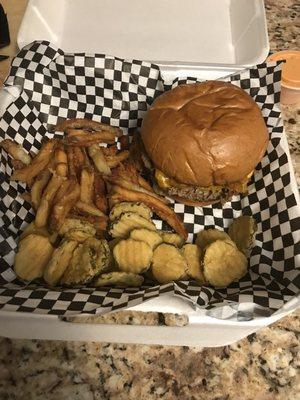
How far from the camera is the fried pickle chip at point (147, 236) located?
1.38 metres

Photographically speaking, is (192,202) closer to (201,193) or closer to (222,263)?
(201,193)

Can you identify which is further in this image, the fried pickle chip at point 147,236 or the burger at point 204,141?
the burger at point 204,141

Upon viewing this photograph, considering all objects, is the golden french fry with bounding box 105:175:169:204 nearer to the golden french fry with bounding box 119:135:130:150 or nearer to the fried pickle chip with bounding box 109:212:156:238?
the fried pickle chip with bounding box 109:212:156:238

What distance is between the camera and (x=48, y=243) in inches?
56.4

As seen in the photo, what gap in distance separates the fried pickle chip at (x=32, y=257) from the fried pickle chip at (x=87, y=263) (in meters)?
0.12

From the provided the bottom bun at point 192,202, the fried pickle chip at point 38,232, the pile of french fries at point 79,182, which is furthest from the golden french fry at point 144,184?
the fried pickle chip at point 38,232

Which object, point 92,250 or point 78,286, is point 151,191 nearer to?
point 92,250

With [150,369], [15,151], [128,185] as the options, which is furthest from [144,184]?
[150,369]

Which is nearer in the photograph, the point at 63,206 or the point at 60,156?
the point at 63,206

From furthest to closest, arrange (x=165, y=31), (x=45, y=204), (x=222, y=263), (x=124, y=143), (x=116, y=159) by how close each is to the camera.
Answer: (x=165, y=31)
(x=124, y=143)
(x=116, y=159)
(x=45, y=204)
(x=222, y=263)

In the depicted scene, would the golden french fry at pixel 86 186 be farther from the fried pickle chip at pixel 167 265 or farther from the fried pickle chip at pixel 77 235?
the fried pickle chip at pixel 167 265

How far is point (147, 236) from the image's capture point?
1.39 m

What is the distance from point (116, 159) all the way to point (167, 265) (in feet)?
1.90

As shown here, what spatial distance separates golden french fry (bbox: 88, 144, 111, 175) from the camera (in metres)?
1.64
